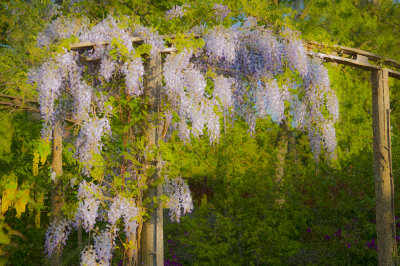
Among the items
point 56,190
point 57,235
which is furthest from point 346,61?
point 56,190

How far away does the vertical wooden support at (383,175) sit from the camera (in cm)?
606

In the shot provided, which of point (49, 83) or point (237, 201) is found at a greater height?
point (49, 83)

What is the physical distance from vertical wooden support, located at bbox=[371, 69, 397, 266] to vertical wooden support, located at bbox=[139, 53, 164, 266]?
327 cm

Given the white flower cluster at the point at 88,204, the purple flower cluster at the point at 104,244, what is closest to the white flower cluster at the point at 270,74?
the white flower cluster at the point at 88,204

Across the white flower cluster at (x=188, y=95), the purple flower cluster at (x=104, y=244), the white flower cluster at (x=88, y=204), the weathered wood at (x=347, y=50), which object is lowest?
the purple flower cluster at (x=104, y=244)

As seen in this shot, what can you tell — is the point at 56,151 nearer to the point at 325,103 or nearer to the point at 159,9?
the point at 159,9

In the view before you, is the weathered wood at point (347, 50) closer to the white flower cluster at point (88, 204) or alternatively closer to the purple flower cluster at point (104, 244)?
the white flower cluster at point (88, 204)

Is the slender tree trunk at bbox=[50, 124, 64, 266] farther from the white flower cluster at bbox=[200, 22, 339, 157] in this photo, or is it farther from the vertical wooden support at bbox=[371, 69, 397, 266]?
the vertical wooden support at bbox=[371, 69, 397, 266]

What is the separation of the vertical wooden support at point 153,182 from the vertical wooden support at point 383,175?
327 centimetres

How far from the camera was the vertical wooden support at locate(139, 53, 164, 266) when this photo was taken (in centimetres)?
469

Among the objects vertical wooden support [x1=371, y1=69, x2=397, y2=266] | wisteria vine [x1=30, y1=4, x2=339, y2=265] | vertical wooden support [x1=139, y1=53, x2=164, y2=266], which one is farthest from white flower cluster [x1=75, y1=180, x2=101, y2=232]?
vertical wooden support [x1=371, y1=69, x2=397, y2=266]

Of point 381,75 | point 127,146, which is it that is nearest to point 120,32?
point 127,146

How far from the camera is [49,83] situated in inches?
177

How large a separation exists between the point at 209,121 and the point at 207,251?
3451 mm
